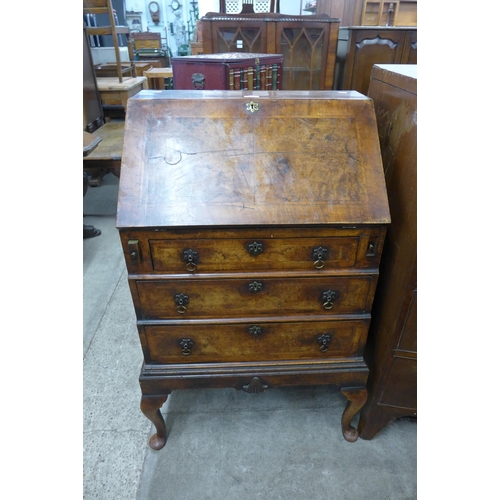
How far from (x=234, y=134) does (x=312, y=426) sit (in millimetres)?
1319

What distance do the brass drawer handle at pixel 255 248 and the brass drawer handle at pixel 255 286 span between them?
116 mm

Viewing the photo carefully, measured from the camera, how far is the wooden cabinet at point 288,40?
8.39 ft

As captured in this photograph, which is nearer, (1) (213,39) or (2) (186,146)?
(2) (186,146)

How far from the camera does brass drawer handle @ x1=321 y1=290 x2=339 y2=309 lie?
4.09ft

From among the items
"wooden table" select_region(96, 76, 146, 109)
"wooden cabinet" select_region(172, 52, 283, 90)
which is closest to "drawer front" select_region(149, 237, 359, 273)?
Answer: "wooden cabinet" select_region(172, 52, 283, 90)

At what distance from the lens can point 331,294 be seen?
1248 millimetres

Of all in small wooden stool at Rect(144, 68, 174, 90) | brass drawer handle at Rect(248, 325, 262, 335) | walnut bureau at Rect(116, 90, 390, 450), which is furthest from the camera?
small wooden stool at Rect(144, 68, 174, 90)

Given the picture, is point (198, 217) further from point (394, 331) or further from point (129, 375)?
point (129, 375)

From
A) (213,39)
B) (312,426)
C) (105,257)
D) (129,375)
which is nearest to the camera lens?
(312,426)

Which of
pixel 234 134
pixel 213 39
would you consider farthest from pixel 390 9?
pixel 234 134

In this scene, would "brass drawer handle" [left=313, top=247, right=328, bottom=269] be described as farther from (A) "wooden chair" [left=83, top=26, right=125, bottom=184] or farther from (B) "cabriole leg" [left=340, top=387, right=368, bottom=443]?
(A) "wooden chair" [left=83, top=26, right=125, bottom=184]

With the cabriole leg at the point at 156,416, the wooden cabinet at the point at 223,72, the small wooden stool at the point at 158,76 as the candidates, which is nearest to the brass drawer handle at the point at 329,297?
the cabriole leg at the point at 156,416

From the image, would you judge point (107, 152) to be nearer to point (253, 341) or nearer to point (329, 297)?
point (253, 341)

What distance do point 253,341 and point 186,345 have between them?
25cm
